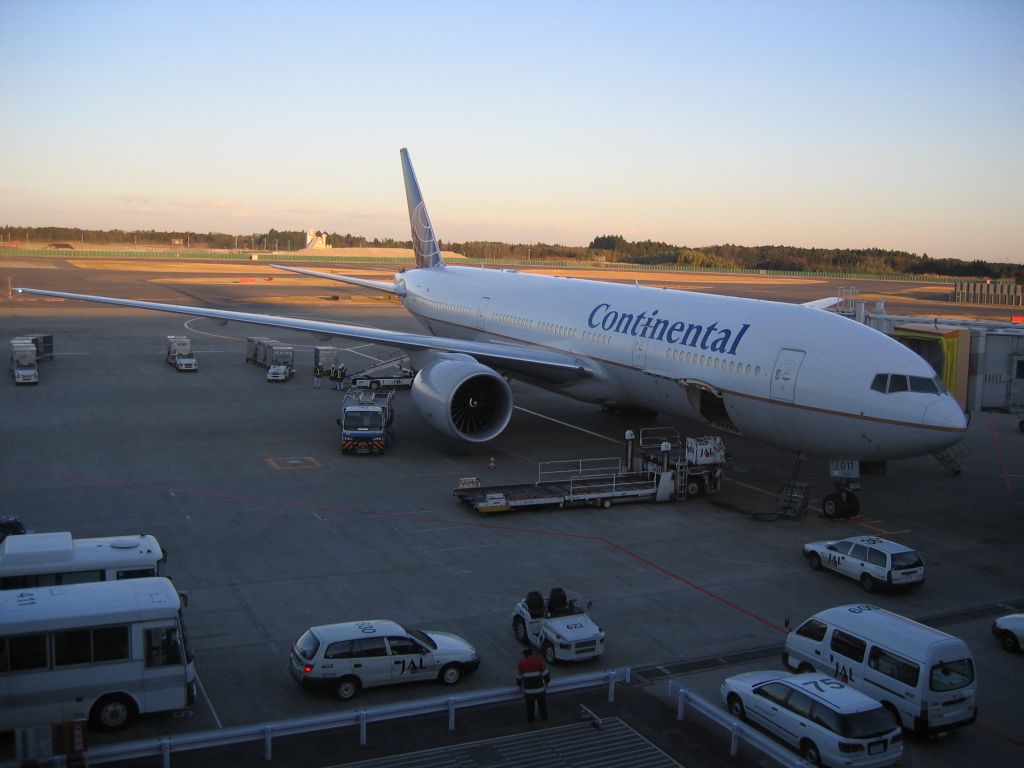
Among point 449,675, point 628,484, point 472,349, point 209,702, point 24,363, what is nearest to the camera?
point 209,702

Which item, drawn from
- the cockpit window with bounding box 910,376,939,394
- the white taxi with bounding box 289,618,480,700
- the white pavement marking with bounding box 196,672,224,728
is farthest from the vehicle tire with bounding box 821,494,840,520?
the white pavement marking with bounding box 196,672,224,728

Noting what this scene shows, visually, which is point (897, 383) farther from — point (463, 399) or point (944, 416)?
point (463, 399)

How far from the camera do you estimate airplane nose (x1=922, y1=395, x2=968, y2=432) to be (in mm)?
20484

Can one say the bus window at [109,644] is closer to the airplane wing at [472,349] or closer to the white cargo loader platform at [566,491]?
the white cargo loader platform at [566,491]

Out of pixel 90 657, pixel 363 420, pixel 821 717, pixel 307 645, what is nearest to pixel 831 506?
pixel 821 717

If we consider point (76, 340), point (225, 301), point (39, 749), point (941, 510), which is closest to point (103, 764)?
point (39, 749)

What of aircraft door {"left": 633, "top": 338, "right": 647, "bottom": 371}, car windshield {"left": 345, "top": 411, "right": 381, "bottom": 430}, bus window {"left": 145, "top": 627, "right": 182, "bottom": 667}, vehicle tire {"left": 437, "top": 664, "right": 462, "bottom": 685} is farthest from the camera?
car windshield {"left": 345, "top": 411, "right": 381, "bottom": 430}

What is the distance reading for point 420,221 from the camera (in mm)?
47000

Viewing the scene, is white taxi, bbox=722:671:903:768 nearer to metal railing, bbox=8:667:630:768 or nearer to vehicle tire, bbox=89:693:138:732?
metal railing, bbox=8:667:630:768

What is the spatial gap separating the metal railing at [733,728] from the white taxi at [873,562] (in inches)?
243

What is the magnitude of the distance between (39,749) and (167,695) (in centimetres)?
176

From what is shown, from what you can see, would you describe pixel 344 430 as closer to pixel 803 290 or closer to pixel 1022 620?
pixel 1022 620

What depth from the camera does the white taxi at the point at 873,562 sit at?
1772 centimetres

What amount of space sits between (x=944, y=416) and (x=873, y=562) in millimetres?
4518
